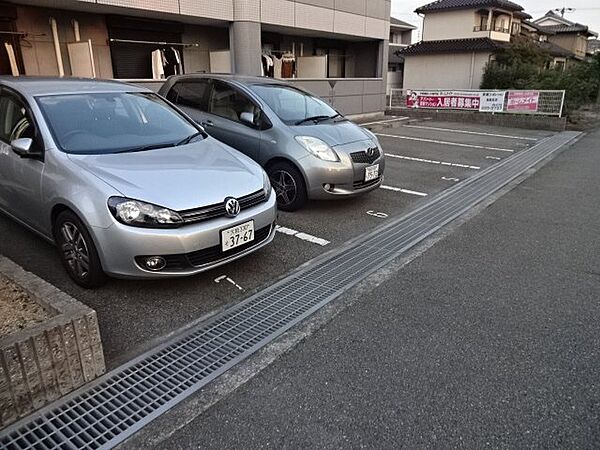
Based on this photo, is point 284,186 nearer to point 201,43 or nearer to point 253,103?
point 253,103

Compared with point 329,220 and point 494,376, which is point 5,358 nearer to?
point 494,376

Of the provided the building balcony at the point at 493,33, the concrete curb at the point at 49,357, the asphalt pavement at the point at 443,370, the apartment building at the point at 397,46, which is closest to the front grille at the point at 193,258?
the concrete curb at the point at 49,357

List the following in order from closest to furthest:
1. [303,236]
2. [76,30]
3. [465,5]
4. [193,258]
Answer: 1. [193,258]
2. [303,236]
3. [76,30]
4. [465,5]

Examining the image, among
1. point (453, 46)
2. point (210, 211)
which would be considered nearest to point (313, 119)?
point (210, 211)

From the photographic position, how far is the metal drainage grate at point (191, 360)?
1926 millimetres

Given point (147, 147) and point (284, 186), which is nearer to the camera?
point (147, 147)

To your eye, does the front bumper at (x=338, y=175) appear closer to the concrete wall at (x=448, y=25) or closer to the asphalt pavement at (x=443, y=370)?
the asphalt pavement at (x=443, y=370)

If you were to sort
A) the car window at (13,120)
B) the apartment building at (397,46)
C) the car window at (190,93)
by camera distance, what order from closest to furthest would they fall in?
1. the car window at (13,120)
2. the car window at (190,93)
3. the apartment building at (397,46)

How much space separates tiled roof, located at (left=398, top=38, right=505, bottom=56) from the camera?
22.0 meters

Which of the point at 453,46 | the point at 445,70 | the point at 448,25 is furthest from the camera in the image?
the point at 448,25

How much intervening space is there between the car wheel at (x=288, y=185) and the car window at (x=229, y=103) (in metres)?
0.69

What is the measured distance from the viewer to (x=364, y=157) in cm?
493

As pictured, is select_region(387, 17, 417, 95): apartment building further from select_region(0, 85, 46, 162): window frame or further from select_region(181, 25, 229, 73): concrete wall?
select_region(0, 85, 46, 162): window frame

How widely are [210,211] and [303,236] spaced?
4.97 ft
